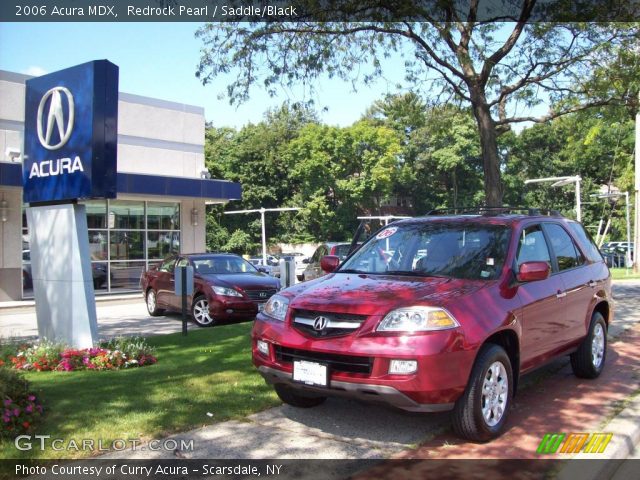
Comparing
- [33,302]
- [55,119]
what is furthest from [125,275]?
[55,119]

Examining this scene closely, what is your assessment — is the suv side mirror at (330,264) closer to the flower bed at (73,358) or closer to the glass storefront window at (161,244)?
the flower bed at (73,358)

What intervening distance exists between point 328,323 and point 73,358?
4.00 m

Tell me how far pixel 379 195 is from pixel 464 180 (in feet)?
28.2

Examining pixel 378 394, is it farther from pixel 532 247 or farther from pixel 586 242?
pixel 586 242

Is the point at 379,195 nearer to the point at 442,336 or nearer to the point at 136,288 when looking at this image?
the point at 136,288

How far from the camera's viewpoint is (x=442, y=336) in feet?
14.1

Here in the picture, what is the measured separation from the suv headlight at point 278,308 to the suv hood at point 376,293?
0.07 metres

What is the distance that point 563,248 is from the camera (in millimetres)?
6559

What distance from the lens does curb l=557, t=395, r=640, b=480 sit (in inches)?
162

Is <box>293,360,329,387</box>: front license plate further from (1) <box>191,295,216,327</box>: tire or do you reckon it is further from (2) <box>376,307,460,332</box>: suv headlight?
(1) <box>191,295,216,327</box>: tire

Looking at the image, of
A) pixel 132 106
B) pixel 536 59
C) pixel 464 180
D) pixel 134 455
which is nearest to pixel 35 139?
pixel 134 455

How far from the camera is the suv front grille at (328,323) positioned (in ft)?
14.7

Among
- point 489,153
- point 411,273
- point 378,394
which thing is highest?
point 489,153

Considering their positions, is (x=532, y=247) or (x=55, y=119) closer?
(x=532, y=247)
